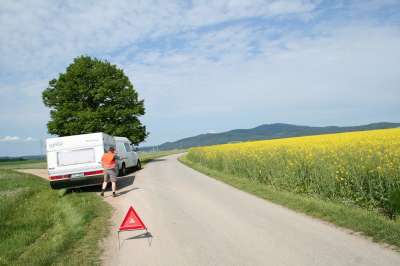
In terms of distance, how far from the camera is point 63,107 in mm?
37406

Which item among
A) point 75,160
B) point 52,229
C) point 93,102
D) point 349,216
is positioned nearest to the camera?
point 349,216

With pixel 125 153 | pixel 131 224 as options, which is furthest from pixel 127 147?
pixel 131 224

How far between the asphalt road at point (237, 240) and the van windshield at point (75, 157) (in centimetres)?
619

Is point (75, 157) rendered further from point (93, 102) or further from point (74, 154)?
point (93, 102)

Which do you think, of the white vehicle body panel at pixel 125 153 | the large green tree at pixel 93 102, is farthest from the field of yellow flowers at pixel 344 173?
the large green tree at pixel 93 102

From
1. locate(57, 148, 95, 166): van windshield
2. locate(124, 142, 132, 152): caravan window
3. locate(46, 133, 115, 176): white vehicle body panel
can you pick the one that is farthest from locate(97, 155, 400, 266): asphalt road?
locate(124, 142, 132, 152): caravan window

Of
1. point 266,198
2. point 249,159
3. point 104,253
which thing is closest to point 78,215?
point 104,253

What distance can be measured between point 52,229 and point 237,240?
17.3 feet

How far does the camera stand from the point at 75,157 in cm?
1727

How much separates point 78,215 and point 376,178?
7.68m

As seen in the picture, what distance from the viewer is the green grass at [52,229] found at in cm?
708

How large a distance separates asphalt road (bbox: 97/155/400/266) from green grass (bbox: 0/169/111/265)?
0.44 m

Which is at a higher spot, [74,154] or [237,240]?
[74,154]

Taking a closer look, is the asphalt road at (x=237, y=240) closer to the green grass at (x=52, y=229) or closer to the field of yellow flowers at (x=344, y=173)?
the green grass at (x=52, y=229)
